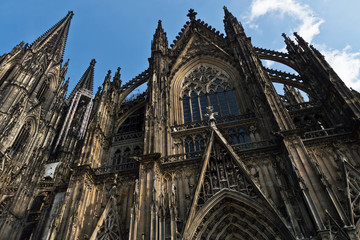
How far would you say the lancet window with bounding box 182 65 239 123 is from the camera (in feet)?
57.2

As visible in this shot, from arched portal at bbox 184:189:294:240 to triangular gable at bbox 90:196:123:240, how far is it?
9.87 ft

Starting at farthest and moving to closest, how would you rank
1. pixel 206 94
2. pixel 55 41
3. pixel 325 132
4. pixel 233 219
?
pixel 55 41
pixel 206 94
pixel 325 132
pixel 233 219

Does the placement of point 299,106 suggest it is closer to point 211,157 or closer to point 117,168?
point 211,157

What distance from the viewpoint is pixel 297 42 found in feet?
62.4

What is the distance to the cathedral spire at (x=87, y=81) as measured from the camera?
5802cm

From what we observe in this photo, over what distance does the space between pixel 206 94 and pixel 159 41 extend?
6.55 meters

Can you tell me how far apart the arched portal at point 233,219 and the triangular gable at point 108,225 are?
301 centimetres

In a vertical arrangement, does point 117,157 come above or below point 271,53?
below

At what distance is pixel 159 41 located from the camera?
21953 mm

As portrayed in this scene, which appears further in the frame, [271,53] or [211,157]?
[271,53]

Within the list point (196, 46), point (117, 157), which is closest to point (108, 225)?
point (117, 157)

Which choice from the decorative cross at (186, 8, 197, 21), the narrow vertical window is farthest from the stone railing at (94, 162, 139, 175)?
the narrow vertical window

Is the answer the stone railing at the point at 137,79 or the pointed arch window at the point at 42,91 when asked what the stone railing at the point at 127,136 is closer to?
the stone railing at the point at 137,79

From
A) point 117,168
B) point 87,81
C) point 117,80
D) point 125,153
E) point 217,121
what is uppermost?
point 87,81
